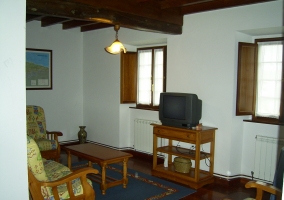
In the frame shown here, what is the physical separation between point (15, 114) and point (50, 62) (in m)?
5.22

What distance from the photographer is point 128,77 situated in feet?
19.0

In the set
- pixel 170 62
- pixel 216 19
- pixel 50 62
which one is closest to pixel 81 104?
pixel 50 62

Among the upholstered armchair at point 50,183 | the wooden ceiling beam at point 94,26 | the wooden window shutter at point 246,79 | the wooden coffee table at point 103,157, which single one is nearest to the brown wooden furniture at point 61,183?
the upholstered armchair at point 50,183

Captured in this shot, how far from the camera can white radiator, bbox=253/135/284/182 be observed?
12.8 ft

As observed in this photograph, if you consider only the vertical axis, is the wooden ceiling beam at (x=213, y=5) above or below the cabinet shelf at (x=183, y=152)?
above

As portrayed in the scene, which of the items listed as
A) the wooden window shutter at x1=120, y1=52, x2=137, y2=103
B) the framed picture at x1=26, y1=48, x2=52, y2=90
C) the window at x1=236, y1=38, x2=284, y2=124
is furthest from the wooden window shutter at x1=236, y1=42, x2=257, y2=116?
the framed picture at x1=26, y1=48, x2=52, y2=90

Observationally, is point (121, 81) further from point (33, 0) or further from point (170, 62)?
point (33, 0)

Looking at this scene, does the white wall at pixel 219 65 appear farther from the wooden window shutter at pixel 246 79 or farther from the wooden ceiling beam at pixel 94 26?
the wooden ceiling beam at pixel 94 26

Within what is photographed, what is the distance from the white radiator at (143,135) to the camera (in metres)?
5.46

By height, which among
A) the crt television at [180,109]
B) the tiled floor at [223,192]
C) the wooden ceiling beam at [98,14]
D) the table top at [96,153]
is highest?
the wooden ceiling beam at [98,14]

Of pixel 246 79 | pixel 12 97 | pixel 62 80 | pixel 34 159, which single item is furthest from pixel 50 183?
pixel 62 80

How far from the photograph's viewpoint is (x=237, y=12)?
13.2ft

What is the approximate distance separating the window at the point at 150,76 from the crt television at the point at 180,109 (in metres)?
0.90

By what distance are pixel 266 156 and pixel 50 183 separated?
9.57 ft
